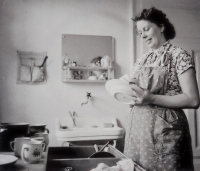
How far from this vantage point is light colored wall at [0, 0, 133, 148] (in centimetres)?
319

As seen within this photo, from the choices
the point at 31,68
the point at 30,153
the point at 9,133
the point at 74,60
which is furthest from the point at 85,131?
the point at 30,153

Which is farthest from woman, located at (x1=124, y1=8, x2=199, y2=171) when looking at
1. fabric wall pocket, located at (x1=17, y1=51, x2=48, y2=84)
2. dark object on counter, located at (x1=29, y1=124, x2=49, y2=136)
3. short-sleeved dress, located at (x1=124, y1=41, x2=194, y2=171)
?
fabric wall pocket, located at (x1=17, y1=51, x2=48, y2=84)

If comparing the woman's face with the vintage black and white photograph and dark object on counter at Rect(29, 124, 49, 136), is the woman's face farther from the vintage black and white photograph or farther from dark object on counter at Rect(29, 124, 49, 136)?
the vintage black and white photograph

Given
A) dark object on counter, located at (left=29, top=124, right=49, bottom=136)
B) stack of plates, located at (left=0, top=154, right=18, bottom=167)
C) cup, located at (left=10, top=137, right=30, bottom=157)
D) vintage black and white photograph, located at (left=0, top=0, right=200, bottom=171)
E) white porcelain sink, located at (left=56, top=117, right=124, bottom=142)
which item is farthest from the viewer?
vintage black and white photograph, located at (left=0, top=0, right=200, bottom=171)

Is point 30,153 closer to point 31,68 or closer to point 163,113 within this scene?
point 163,113

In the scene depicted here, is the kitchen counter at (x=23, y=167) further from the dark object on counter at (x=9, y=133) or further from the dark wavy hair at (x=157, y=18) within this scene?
the dark wavy hair at (x=157, y=18)

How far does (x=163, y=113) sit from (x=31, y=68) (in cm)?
241

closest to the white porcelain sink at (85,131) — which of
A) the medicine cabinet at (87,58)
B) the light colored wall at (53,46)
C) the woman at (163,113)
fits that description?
the light colored wall at (53,46)

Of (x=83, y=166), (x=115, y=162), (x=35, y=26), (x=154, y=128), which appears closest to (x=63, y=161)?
(x=83, y=166)

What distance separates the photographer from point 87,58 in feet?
11.0

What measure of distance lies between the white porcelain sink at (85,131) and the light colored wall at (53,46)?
0.11 metres

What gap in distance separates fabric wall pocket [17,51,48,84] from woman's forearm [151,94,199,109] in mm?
2319

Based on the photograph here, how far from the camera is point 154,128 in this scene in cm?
123

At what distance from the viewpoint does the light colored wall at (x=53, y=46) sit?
319 cm
